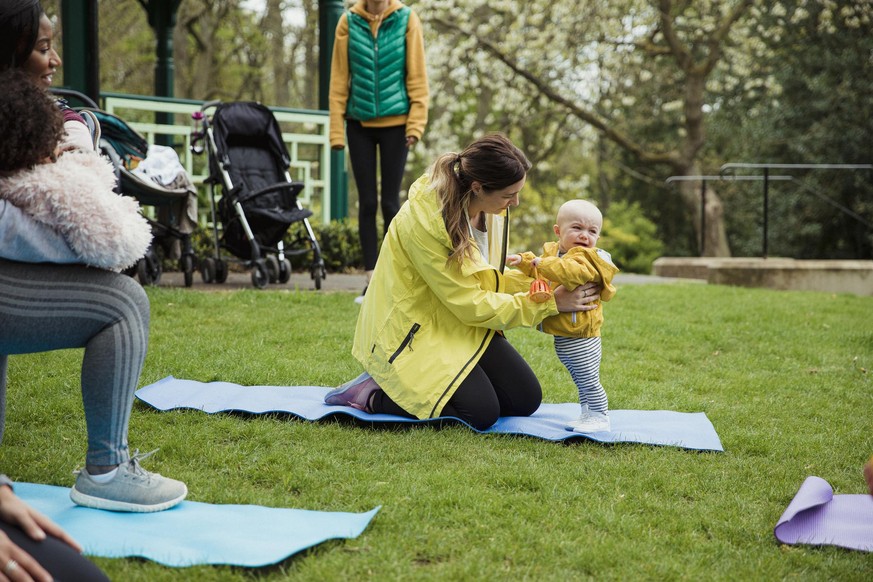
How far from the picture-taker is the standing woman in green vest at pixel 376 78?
596 centimetres

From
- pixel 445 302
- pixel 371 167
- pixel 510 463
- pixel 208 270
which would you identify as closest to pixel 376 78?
pixel 371 167

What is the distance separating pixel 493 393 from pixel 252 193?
3515 millimetres

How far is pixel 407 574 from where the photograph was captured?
2.13 meters

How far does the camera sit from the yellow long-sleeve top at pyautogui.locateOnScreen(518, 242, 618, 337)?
3.24 meters

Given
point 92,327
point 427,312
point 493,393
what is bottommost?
point 493,393

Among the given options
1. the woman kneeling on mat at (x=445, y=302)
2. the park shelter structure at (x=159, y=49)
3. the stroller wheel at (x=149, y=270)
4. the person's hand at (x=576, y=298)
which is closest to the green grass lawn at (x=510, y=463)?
the woman kneeling on mat at (x=445, y=302)

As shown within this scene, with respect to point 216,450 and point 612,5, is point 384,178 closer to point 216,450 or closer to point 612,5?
point 216,450

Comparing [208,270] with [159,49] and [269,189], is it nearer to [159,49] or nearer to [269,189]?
[269,189]

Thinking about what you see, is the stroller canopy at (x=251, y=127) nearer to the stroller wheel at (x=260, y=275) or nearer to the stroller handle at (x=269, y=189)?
the stroller handle at (x=269, y=189)

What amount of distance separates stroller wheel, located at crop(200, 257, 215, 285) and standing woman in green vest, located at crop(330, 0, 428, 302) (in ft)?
5.06

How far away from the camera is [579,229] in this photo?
132 inches

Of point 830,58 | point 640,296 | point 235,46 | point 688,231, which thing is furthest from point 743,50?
point 235,46

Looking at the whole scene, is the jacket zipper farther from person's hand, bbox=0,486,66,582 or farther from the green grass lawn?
person's hand, bbox=0,486,66,582

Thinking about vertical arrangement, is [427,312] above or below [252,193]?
below
